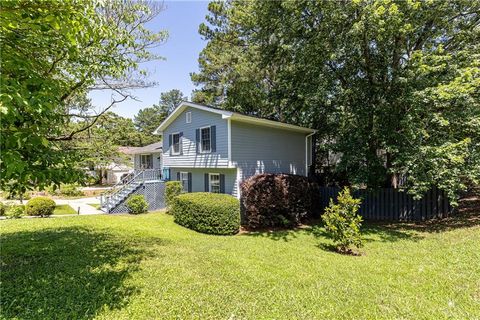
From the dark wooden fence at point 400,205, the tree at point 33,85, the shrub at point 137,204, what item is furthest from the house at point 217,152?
the tree at point 33,85

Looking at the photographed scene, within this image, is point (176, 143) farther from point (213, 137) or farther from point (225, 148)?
point (225, 148)

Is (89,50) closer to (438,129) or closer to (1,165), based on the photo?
(1,165)

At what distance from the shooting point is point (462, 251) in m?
7.10

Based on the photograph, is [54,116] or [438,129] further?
[438,129]

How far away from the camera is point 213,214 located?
439 inches

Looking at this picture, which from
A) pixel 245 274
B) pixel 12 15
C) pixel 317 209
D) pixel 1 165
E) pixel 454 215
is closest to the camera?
pixel 1 165

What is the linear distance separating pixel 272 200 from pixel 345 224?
421cm

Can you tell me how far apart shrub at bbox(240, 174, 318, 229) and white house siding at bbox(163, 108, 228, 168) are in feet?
6.09

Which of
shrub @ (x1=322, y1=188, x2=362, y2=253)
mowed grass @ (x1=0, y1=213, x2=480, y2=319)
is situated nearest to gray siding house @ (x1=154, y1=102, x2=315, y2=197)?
mowed grass @ (x1=0, y1=213, x2=480, y2=319)

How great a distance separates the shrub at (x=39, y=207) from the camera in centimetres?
1366

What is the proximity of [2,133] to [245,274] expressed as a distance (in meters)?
4.72

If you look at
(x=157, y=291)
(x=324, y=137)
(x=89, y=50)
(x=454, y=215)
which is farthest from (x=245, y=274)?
(x=324, y=137)

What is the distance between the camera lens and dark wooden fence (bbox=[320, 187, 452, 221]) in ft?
38.1

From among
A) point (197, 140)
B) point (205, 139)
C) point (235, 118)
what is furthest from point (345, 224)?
point (197, 140)
